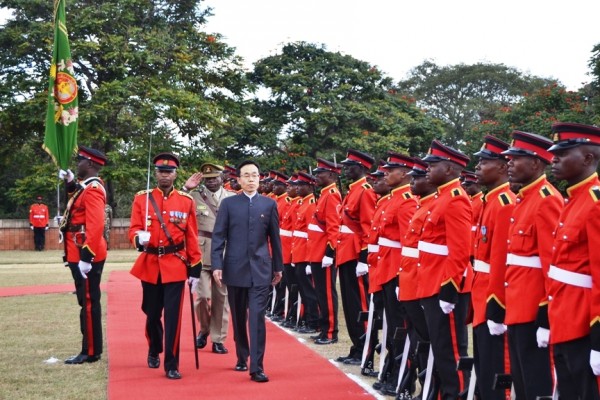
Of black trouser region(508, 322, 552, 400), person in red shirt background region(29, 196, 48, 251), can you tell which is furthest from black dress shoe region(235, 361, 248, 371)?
person in red shirt background region(29, 196, 48, 251)

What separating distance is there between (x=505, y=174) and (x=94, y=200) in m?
4.87

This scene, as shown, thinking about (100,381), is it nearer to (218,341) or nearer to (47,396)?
(47,396)

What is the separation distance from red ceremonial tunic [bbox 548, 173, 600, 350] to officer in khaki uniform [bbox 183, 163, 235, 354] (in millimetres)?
6101

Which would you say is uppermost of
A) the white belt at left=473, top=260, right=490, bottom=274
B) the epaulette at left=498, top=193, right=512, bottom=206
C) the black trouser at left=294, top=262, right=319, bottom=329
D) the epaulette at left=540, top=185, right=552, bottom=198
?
the epaulette at left=540, top=185, right=552, bottom=198

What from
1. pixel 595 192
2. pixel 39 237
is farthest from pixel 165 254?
pixel 39 237

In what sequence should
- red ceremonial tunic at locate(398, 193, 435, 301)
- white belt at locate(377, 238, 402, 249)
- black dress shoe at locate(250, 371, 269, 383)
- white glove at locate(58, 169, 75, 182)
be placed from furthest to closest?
white glove at locate(58, 169, 75, 182)
black dress shoe at locate(250, 371, 269, 383)
white belt at locate(377, 238, 402, 249)
red ceremonial tunic at locate(398, 193, 435, 301)

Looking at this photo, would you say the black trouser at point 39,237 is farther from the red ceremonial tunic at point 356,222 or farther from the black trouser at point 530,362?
the black trouser at point 530,362

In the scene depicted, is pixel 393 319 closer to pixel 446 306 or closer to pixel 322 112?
pixel 446 306

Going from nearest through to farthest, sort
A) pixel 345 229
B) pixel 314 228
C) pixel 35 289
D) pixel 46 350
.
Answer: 1. pixel 345 229
2. pixel 46 350
3. pixel 314 228
4. pixel 35 289

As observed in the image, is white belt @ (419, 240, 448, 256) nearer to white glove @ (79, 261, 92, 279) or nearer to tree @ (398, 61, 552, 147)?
white glove @ (79, 261, 92, 279)

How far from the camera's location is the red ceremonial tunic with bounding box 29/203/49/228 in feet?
113

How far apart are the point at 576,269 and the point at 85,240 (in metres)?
6.01

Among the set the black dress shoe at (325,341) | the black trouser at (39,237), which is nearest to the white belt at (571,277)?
the black dress shoe at (325,341)

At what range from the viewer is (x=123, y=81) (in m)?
33.2
